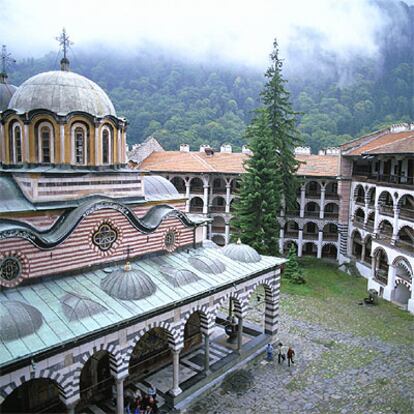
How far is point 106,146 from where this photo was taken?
52.5 feet

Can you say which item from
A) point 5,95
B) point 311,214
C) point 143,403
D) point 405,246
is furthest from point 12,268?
point 311,214

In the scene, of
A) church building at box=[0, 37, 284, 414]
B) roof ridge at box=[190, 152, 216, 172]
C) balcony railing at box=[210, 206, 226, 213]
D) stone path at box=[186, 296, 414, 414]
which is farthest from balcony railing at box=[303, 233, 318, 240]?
church building at box=[0, 37, 284, 414]

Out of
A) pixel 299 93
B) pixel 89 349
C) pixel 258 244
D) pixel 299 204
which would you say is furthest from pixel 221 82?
pixel 89 349

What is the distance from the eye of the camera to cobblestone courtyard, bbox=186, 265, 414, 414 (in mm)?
14789

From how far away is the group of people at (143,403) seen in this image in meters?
13.4

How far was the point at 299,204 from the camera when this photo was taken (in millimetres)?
38375

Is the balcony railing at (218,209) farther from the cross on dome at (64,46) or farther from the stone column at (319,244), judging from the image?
the cross on dome at (64,46)

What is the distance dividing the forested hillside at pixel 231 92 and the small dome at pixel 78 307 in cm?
4792

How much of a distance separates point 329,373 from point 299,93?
251 ft

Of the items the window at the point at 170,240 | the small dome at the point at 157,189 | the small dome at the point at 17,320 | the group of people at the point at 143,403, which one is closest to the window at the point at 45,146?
the small dome at the point at 157,189

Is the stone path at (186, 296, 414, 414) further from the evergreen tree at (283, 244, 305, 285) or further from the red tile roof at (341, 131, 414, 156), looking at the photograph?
the red tile roof at (341, 131, 414, 156)

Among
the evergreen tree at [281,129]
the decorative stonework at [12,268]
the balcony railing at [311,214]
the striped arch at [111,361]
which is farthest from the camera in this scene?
the balcony railing at [311,214]

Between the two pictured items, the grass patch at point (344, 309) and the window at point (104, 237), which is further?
the grass patch at point (344, 309)

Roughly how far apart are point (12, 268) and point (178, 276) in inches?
217
